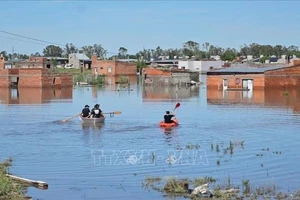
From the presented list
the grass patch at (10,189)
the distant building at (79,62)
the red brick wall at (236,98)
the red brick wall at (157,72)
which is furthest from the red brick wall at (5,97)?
the distant building at (79,62)

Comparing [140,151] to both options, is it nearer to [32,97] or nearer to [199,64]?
[32,97]

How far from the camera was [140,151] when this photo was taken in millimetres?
24219

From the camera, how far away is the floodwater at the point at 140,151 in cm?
1797

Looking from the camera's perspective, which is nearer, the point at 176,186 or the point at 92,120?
the point at 176,186

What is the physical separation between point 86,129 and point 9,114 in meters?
11.7

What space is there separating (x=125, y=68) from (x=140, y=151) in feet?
358

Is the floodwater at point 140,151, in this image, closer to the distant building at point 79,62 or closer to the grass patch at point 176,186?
the grass patch at point 176,186

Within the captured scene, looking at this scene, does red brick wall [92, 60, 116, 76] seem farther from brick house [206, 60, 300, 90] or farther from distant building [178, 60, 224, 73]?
brick house [206, 60, 300, 90]

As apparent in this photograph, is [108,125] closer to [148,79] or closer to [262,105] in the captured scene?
[262,105]

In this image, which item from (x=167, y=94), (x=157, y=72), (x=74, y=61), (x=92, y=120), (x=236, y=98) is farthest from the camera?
(x=74, y=61)

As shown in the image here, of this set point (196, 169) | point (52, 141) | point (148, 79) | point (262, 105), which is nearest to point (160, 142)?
point (52, 141)

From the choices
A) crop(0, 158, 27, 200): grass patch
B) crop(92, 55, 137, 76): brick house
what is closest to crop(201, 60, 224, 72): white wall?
crop(92, 55, 137, 76): brick house

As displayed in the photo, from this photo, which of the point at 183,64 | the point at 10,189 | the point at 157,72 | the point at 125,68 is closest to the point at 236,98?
the point at 157,72

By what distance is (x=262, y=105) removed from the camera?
50344mm
